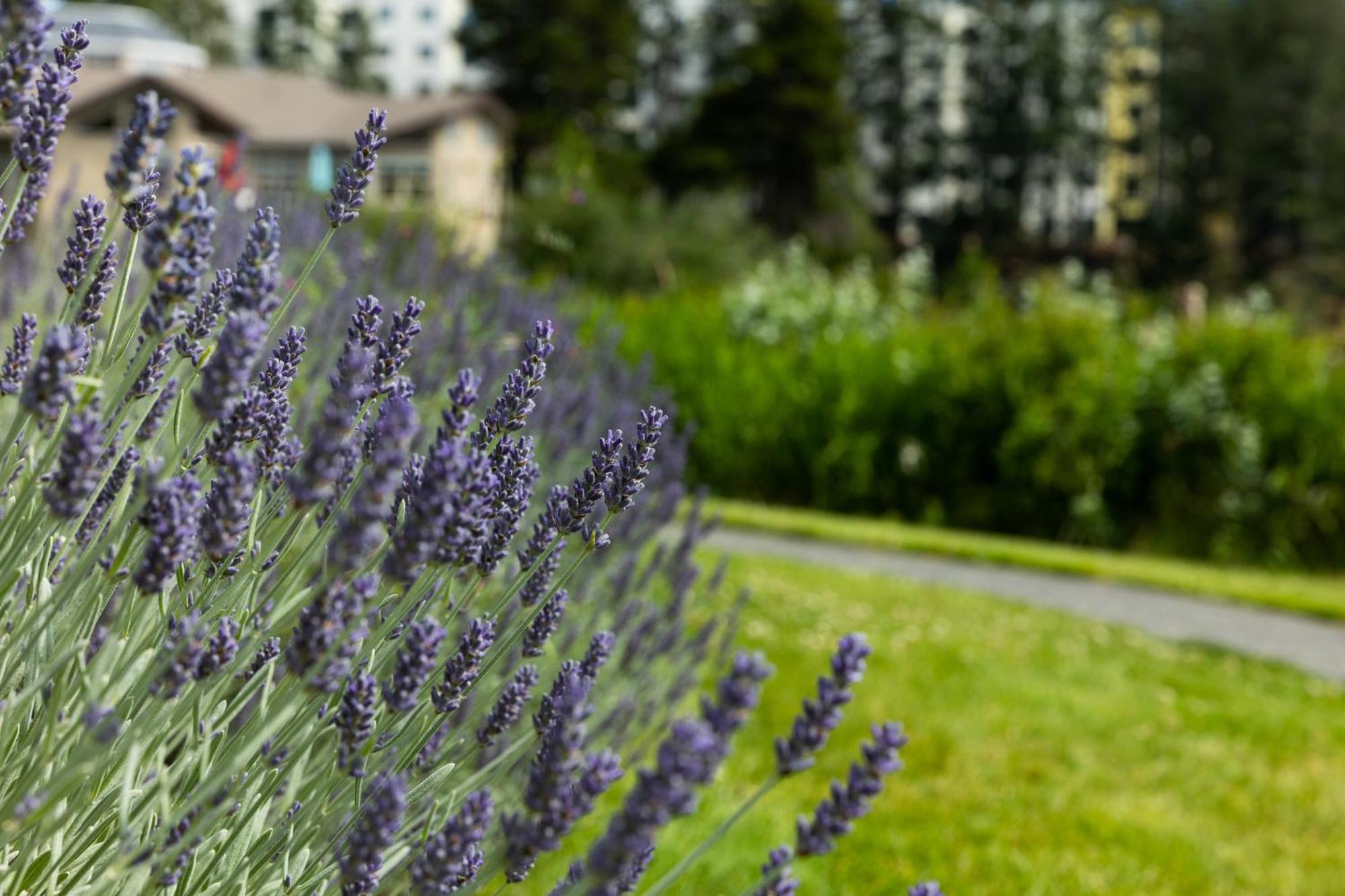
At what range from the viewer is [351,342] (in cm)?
146

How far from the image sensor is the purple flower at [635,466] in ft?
4.63

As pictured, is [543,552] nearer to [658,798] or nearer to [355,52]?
[658,798]

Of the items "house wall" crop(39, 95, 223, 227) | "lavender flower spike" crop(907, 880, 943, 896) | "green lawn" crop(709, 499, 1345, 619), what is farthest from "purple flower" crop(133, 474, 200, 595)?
"house wall" crop(39, 95, 223, 227)

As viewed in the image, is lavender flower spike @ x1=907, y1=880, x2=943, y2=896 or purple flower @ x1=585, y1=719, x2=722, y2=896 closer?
purple flower @ x1=585, y1=719, x2=722, y2=896

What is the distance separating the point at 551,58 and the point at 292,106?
8.95 metres

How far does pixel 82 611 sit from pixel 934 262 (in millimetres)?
53359

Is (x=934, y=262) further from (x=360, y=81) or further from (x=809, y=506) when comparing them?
(x=809, y=506)

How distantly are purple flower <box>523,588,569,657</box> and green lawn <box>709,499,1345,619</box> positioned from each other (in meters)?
6.18

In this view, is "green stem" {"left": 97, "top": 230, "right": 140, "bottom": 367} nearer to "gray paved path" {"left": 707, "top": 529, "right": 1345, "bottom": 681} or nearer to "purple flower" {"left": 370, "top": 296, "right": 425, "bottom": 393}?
"purple flower" {"left": 370, "top": 296, "right": 425, "bottom": 393}

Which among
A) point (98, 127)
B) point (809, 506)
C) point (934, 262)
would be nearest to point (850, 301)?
point (809, 506)

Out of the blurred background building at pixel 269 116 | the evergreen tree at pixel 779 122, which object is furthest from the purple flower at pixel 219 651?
the evergreen tree at pixel 779 122

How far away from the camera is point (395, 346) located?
1496 millimetres

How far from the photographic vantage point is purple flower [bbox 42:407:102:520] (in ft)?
3.26

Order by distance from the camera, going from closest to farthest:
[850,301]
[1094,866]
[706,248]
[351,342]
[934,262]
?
1. [351,342]
2. [1094,866]
3. [850,301]
4. [706,248]
5. [934,262]
